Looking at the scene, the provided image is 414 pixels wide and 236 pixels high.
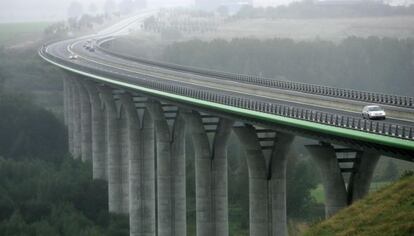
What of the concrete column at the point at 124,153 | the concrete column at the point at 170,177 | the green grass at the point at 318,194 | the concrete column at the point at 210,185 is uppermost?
the concrete column at the point at 210,185

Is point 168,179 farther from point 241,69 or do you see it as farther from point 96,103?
point 241,69

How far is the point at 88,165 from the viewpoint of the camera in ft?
354

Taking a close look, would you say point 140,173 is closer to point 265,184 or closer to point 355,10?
point 265,184

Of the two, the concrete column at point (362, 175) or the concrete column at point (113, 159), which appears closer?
the concrete column at point (362, 175)

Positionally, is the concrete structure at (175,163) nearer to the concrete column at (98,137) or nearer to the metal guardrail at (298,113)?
the concrete column at (98,137)

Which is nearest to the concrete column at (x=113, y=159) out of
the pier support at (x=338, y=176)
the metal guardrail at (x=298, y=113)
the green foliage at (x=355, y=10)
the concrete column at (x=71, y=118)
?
the metal guardrail at (x=298, y=113)

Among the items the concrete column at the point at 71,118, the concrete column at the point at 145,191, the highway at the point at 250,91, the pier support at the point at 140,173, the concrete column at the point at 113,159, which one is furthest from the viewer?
the concrete column at the point at 71,118

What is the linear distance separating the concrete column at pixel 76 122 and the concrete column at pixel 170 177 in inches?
1698

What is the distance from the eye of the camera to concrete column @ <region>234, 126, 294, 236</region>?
52.2 m

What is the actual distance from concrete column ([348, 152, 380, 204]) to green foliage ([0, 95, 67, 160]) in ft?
258

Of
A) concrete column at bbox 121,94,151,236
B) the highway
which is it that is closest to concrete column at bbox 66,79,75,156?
the highway

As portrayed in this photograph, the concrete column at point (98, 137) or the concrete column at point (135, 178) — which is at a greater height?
the concrete column at point (135, 178)

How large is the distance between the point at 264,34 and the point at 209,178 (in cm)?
12388

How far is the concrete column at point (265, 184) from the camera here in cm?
5216
